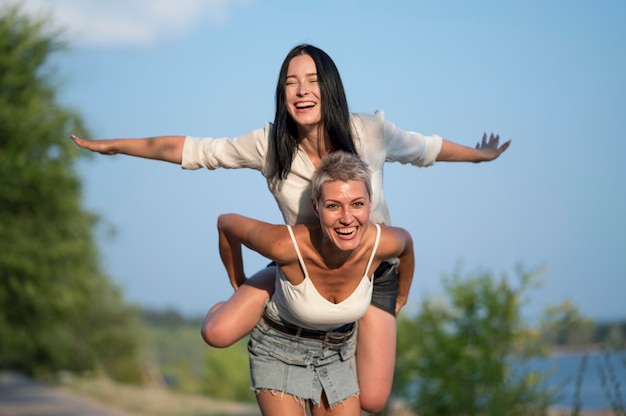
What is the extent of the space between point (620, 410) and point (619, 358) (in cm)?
40

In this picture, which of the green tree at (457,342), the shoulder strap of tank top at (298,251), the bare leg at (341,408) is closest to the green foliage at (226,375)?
the green tree at (457,342)

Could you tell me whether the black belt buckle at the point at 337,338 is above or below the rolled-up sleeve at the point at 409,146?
below

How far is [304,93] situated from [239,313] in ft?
3.84

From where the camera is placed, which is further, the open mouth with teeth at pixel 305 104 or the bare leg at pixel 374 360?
the bare leg at pixel 374 360

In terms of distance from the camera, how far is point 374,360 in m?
4.80

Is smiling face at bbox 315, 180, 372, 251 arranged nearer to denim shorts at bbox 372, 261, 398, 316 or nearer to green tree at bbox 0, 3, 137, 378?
denim shorts at bbox 372, 261, 398, 316

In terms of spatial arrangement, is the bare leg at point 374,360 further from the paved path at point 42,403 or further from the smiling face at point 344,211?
the paved path at point 42,403

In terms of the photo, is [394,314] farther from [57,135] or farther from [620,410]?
[57,135]

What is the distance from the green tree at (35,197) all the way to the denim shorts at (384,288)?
12135 millimetres

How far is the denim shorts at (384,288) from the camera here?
191 inches

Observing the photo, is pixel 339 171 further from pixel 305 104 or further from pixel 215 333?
pixel 215 333

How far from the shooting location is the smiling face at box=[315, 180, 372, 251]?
419 centimetres

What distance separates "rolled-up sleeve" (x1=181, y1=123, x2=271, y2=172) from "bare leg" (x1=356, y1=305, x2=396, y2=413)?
0.99m

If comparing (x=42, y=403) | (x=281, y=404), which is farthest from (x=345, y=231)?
(x=42, y=403)
